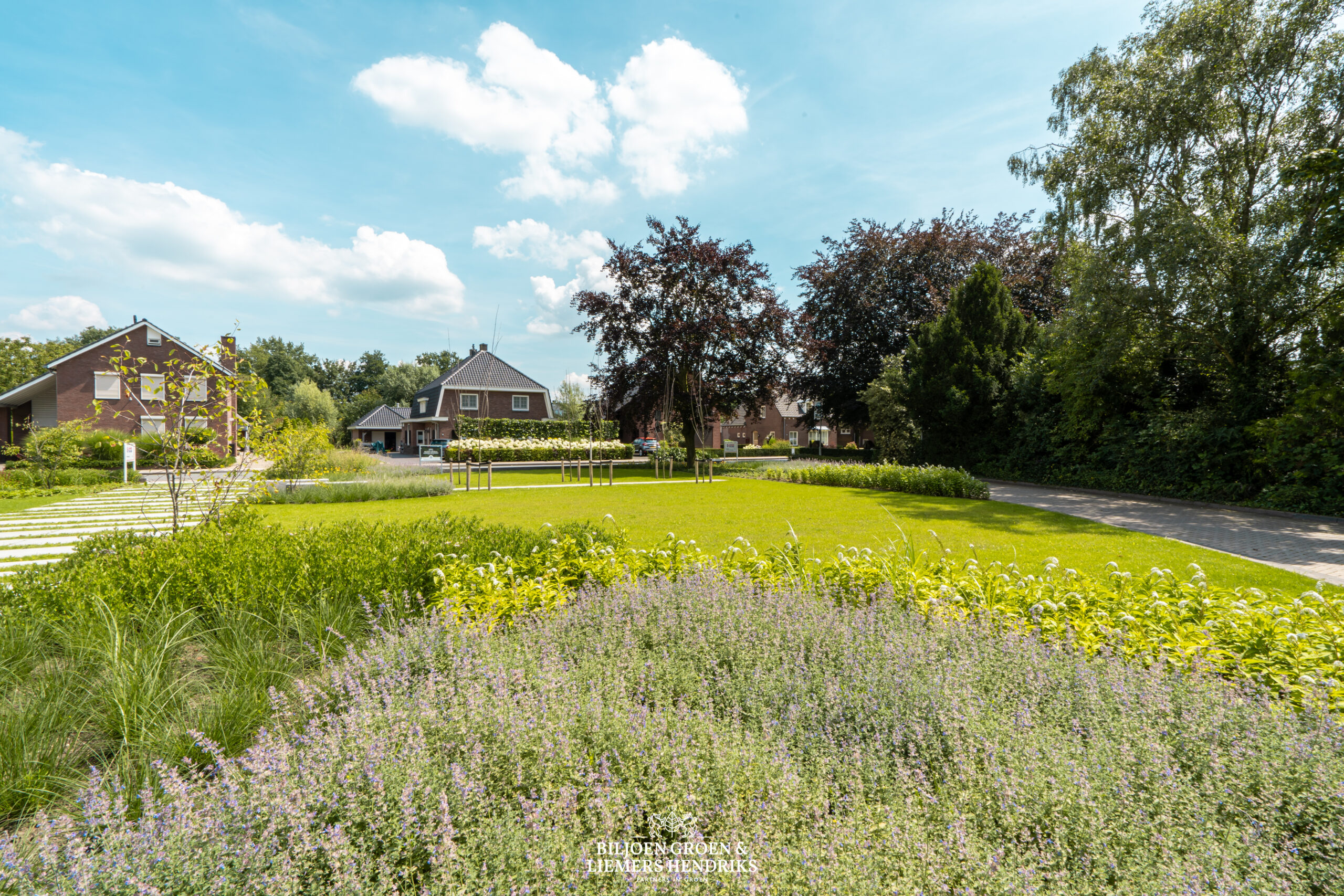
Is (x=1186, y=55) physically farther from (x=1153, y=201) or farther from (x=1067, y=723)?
(x=1067, y=723)

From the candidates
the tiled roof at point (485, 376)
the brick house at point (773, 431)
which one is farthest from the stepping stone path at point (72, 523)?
the brick house at point (773, 431)

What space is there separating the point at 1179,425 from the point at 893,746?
16.4 meters

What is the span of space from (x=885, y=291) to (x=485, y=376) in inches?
1108

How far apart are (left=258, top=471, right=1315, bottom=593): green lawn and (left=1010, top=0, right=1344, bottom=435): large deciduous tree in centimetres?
613

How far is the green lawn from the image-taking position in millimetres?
7355

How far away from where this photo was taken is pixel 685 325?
24969 mm

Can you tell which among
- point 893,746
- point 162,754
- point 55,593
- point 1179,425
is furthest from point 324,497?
point 1179,425

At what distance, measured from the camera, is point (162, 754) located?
2.56 meters

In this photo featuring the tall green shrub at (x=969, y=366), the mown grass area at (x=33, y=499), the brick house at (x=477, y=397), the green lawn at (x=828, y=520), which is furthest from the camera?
the brick house at (x=477, y=397)

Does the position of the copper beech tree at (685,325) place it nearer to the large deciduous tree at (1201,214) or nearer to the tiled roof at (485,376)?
the large deciduous tree at (1201,214)

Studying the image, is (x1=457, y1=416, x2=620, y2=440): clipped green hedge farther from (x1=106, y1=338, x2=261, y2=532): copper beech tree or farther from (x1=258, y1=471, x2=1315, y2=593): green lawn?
(x1=106, y1=338, x2=261, y2=532): copper beech tree

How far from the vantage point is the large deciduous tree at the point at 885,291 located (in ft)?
91.2

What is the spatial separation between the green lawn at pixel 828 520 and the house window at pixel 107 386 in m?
25.3

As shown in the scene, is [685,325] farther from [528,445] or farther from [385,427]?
[385,427]
